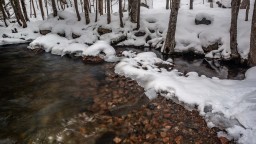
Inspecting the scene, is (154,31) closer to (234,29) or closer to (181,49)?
(181,49)

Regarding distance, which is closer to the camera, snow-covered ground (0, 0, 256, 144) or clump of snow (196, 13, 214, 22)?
snow-covered ground (0, 0, 256, 144)

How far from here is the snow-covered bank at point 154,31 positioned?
11.8m

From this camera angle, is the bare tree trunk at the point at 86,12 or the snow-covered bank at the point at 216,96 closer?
the snow-covered bank at the point at 216,96

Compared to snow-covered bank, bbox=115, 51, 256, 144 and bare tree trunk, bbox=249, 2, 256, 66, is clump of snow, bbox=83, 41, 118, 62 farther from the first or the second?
bare tree trunk, bbox=249, 2, 256, 66

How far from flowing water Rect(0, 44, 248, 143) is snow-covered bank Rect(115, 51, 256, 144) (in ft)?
5.17

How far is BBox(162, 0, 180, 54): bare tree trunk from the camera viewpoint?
10.7 metres

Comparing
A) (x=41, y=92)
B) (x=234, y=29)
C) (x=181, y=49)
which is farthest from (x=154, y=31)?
(x=41, y=92)

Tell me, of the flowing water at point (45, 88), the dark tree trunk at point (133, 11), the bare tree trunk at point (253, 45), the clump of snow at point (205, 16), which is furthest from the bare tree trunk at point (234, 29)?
the dark tree trunk at point (133, 11)

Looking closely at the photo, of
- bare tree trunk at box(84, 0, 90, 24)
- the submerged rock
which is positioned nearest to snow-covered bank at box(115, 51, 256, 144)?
the submerged rock

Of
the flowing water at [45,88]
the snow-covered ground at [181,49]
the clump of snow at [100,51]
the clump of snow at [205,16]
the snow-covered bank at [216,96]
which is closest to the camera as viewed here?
the snow-covered bank at [216,96]

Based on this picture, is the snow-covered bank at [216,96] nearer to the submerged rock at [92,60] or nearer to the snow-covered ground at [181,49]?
the snow-covered ground at [181,49]

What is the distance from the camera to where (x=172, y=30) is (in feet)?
37.0

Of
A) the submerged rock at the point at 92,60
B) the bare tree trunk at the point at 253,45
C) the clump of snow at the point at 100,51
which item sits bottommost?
the submerged rock at the point at 92,60

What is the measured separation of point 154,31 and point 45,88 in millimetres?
8339
